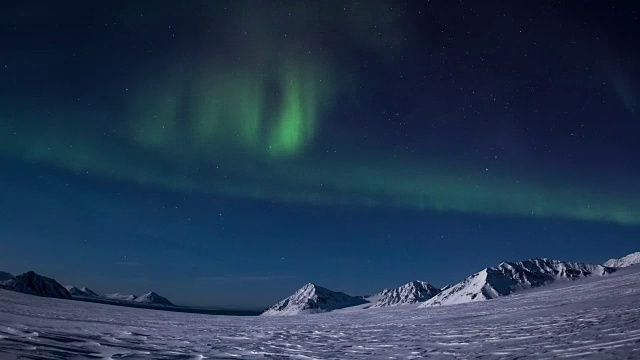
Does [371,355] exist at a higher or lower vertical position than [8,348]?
lower

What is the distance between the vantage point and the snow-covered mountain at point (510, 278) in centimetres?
15841

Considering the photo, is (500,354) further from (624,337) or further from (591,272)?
(591,272)

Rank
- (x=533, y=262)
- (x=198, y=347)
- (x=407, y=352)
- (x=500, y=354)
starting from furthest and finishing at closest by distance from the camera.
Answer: (x=533, y=262) < (x=198, y=347) < (x=407, y=352) < (x=500, y=354)

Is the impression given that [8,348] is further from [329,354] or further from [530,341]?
Answer: [530,341]

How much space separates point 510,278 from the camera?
578 feet

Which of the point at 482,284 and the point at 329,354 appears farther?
the point at 482,284

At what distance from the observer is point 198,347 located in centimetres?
1105

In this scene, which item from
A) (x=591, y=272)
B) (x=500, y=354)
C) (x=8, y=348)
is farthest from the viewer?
(x=591, y=272)

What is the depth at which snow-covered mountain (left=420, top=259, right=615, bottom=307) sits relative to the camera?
520ft

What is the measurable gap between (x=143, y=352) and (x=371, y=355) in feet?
20.3

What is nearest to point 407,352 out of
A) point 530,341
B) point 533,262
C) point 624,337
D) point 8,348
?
point 530,341

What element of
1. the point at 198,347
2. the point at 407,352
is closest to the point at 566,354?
the point at 407,352

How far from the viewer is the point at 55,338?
33.2 feet

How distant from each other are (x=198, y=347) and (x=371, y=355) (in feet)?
18.2
